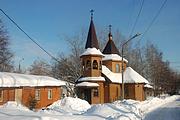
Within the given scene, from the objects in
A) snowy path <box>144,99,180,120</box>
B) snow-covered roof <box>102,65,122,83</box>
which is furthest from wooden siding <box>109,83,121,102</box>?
snowy path <box>144,99,180,120</box>

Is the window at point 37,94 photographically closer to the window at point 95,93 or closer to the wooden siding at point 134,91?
the window at point 95,93

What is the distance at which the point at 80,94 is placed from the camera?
49.2 meters

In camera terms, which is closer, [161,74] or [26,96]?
[26,96]

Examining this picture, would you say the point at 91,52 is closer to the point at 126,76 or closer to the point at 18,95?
the point at 126,76

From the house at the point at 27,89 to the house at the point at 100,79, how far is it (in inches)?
223

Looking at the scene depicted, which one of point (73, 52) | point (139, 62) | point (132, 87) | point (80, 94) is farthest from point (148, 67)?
point (80, 94)

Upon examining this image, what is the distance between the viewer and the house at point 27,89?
3603 cm

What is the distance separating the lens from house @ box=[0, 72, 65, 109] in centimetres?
3603

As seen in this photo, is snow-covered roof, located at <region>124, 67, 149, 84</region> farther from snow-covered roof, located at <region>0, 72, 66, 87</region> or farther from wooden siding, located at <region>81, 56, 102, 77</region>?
snow-covered roof, located at <region>0, 72, 66, 87</region>

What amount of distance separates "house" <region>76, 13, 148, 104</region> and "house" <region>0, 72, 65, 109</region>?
566cm

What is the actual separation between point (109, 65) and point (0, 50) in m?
18.7

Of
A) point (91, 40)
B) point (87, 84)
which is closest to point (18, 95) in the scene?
point (87, 84)

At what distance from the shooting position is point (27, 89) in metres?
38.5

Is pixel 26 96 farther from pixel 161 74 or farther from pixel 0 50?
pixel 161 74
